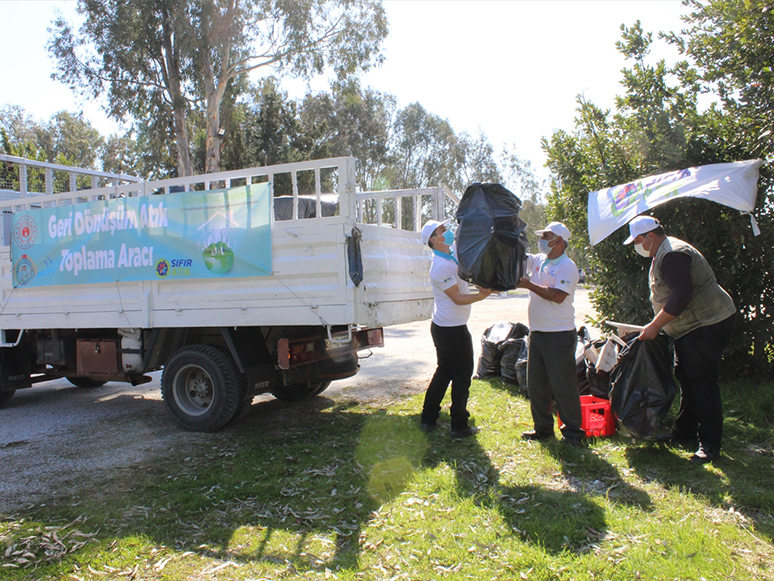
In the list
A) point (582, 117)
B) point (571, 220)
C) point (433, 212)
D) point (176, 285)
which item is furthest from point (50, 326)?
point (582, 117)

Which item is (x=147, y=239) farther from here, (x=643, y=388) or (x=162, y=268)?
(x=643, y=388)

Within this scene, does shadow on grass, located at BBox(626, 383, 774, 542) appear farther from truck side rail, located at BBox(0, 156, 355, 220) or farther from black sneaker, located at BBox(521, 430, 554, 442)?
truck side rail, located at BBox(0, 156, 355, 220)

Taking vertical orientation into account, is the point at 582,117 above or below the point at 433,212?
above

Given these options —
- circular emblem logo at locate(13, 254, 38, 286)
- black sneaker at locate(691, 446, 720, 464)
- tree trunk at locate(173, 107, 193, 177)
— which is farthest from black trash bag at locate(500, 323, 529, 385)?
tree trunk at locate(173, 107, 193, 177)

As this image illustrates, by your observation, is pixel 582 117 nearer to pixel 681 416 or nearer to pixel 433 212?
pixel 433 212

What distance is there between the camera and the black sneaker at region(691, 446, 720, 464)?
13.4 feet

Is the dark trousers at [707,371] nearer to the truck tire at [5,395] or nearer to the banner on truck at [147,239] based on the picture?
the banner on truck at [147,239]

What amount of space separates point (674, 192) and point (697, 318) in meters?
1.64

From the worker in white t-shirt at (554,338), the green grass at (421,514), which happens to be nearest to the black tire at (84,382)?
the green grass at (421,514)

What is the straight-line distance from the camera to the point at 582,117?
22.6 feet

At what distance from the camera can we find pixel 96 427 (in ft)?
20.0

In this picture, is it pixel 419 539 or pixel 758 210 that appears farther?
pixel 758 210

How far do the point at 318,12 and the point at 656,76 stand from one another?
17.7 meters

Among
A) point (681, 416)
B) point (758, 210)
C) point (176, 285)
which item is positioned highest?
point (758, 210)
